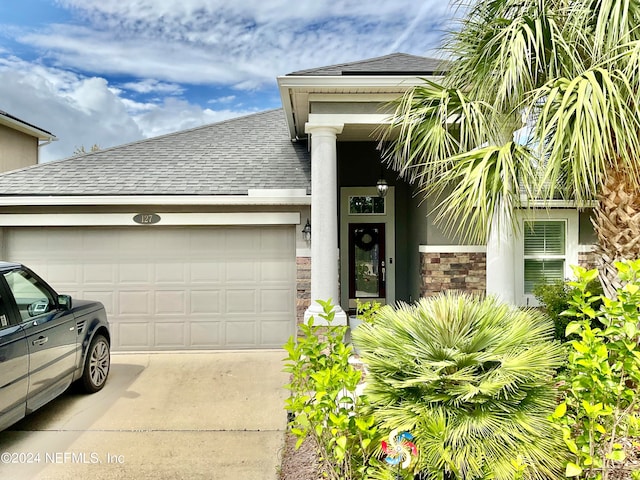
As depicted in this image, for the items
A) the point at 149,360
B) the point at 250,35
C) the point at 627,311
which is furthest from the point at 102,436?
the point at 250,35

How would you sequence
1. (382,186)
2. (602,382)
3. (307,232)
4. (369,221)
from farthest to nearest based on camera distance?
(369,221) < (382,186) < (307,232) < (602,382)

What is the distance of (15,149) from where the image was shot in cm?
1238

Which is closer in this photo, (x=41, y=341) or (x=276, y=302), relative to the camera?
(x=41, y=341)

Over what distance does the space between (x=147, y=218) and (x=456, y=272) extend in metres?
5.61

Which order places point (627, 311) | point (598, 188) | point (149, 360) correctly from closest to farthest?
point (627, 311), point (598, 188), point (149, 360)

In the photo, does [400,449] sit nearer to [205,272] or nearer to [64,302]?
[64,302]

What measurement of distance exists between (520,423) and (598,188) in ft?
9.45

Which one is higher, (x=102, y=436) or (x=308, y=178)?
(x=308, y=178)

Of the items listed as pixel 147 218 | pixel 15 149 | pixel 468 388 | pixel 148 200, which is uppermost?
pixel 15 149

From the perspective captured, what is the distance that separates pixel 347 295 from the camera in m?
9.55

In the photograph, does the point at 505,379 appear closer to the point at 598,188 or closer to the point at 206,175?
the point at 598,188

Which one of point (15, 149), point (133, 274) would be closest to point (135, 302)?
point (133, 274)

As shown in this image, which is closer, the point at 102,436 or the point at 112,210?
the point at 102,436

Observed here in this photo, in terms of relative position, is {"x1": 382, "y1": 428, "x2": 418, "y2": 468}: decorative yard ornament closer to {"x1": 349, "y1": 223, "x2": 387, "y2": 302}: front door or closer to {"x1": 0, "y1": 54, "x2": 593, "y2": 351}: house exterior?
{"x1": 0, "y1": 54, "x2": 593, "y2": 351}: house exterior
